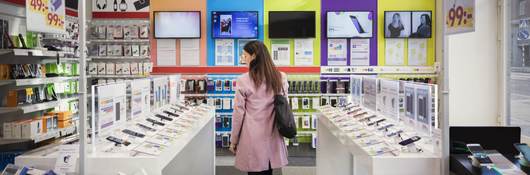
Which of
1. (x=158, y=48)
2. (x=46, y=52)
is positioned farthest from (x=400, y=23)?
(x=46, y=52)

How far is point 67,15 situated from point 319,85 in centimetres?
413

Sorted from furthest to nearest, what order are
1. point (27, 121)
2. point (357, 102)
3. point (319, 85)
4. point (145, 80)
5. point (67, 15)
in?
1. point (319, 85)
2. point (67, 15)
3. point (27, 121)
4. point (357, 102)
5. point (145, 80)

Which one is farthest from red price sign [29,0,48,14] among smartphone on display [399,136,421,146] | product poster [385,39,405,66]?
product poster [385,39,405,66]

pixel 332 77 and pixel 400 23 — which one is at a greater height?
pixel 400 23

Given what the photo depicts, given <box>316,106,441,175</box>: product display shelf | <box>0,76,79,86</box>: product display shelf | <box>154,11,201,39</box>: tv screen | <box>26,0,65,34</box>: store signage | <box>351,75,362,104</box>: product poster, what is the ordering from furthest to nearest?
Result: 1. <box>154,11,201,39</box>: tv screen
2. <box>0,76,79,86</box>: product display shelf
3. <box>351,75,362,104</box>: product poster
4. <box>26,0,65,34</box>: store signage
5. <box>316,106,441,175</box>: product display shelf

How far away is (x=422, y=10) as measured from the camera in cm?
851

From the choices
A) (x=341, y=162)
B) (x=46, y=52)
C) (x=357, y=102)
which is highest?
(x=46, y=52)

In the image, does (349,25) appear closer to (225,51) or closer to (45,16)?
(225,51)

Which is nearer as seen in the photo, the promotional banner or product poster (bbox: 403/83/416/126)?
product poster (bbox: 403/83/416/126)

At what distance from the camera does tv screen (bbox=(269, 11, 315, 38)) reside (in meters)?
8.40

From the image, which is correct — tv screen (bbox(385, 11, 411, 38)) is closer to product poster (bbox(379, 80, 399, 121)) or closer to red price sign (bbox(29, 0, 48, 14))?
product poster (bbox(379, 80, 399, 121))

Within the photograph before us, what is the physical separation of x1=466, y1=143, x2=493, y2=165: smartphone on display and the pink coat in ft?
5.26

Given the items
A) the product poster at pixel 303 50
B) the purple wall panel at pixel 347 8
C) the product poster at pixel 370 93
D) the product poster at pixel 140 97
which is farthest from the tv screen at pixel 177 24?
the product poster at pixel 140 97

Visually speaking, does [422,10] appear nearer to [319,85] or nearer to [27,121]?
[319,85]
